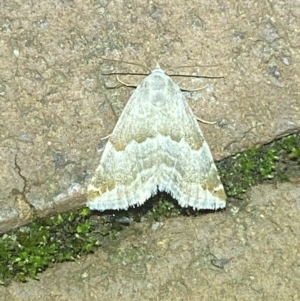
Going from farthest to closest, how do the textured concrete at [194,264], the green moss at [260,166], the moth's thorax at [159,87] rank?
the moth's thorax at [159,87] → the green moss at [260,166] → the textured concrete at [194,264]

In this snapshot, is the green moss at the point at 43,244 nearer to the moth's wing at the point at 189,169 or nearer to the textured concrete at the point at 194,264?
the textured concrete at the point at 194,264

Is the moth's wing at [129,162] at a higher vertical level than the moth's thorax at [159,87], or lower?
lower

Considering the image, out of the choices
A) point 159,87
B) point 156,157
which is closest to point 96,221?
point 156,157

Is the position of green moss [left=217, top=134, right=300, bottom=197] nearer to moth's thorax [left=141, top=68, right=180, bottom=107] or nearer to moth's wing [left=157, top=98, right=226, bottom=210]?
moth's wing [left=157, top=98, right=226, bottom=210]

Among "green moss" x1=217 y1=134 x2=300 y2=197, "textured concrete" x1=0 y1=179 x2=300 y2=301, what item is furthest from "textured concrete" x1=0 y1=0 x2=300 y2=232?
"textured concrete" x1=0 y1=179 x2=300 y2=301

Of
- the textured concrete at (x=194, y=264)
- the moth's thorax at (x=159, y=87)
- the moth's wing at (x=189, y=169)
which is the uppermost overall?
the moth's thorax at (x=159, y=87)

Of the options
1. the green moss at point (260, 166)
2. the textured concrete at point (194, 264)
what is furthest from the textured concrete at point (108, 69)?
the textured concrete at point (194, 264)
